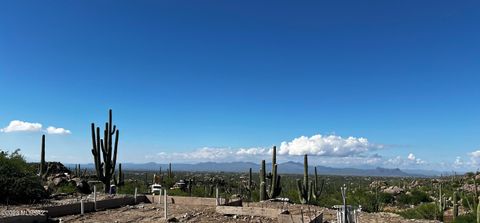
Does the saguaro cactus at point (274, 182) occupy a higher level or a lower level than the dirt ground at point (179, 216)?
higher

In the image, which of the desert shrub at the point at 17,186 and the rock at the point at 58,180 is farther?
the rock at the point at 58,180

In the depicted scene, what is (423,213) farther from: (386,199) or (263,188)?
(386,199)

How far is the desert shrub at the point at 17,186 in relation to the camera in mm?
21203

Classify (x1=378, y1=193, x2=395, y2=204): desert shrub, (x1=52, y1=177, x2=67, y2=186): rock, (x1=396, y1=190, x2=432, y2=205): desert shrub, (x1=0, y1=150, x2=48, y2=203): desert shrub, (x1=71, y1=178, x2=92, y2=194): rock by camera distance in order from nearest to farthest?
(x1=0, y1=150, x2=48, y2=203): desert shrub → (x1=71, y1=178, x2=92, y2=194): rock → (x1=52, y1=177, x2=67, y2=186): rock → (x1=378, y1=193, x2=395, y2=204): desert shrub → (x1=396, y1=190, x2=432, y2=205): desert shrub

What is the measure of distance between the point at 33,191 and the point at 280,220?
42.3 ft

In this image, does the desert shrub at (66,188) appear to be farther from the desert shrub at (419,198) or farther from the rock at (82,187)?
the desert shrub at (419,198)

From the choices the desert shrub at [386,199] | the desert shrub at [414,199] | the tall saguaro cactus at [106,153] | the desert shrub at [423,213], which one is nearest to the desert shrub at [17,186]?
the tall saguaro cactus at [106,153]

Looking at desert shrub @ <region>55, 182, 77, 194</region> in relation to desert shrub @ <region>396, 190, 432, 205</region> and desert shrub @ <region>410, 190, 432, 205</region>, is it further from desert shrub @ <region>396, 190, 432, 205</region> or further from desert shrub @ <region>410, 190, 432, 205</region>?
desert shrub @ <region>410, 190, 432, 205</region>

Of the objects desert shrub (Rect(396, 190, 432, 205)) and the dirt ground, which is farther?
desert shrub (Rect(396, 190, 432, 205))

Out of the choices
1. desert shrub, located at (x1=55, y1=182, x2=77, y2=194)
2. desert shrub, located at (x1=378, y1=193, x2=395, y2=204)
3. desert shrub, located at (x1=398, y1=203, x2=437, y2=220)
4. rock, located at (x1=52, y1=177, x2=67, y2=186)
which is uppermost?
rock, located at (x1=52, y1=177, x2=67, y2=186)

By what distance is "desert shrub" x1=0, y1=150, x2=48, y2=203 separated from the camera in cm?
2120

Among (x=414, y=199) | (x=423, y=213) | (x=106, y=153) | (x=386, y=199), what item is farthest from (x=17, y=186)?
(x=414, y=199)

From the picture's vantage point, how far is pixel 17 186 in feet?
70.3

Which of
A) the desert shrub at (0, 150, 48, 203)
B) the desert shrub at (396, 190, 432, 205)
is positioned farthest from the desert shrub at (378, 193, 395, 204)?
the desert shrub at (0, 150, 48, 203)
